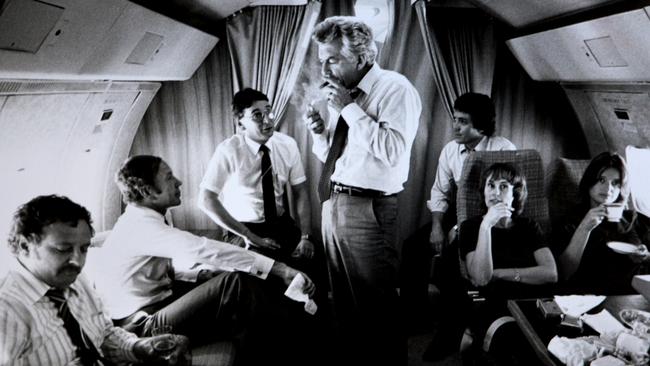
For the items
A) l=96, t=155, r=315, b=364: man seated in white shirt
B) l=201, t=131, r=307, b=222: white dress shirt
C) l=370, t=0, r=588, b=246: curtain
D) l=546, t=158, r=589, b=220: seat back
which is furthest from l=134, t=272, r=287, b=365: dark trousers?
l=546, t=158, r=589, b=220: seat back

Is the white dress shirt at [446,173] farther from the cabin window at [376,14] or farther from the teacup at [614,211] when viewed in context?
the cabin window at [376,14]

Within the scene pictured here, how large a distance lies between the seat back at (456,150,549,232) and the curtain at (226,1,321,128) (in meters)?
1.44

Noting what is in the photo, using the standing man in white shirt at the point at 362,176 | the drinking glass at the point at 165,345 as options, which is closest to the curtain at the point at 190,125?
the standing man in white shirt at the point at 362,176

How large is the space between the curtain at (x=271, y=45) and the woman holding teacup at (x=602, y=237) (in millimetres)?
2177

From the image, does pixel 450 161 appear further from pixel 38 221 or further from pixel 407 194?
pixel 38 221

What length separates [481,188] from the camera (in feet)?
10.0

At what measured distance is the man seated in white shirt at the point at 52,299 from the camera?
170 centimetres

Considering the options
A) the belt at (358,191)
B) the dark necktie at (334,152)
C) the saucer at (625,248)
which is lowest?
the saucer at (625,248)

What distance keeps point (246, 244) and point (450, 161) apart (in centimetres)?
162

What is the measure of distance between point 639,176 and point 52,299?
369 centimetres

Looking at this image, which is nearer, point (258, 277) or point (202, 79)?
point (258, 277)

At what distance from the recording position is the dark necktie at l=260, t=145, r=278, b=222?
11.2 ft

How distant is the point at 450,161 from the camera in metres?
3.67

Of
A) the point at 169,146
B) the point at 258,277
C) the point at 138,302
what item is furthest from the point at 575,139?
the point at 138,302
